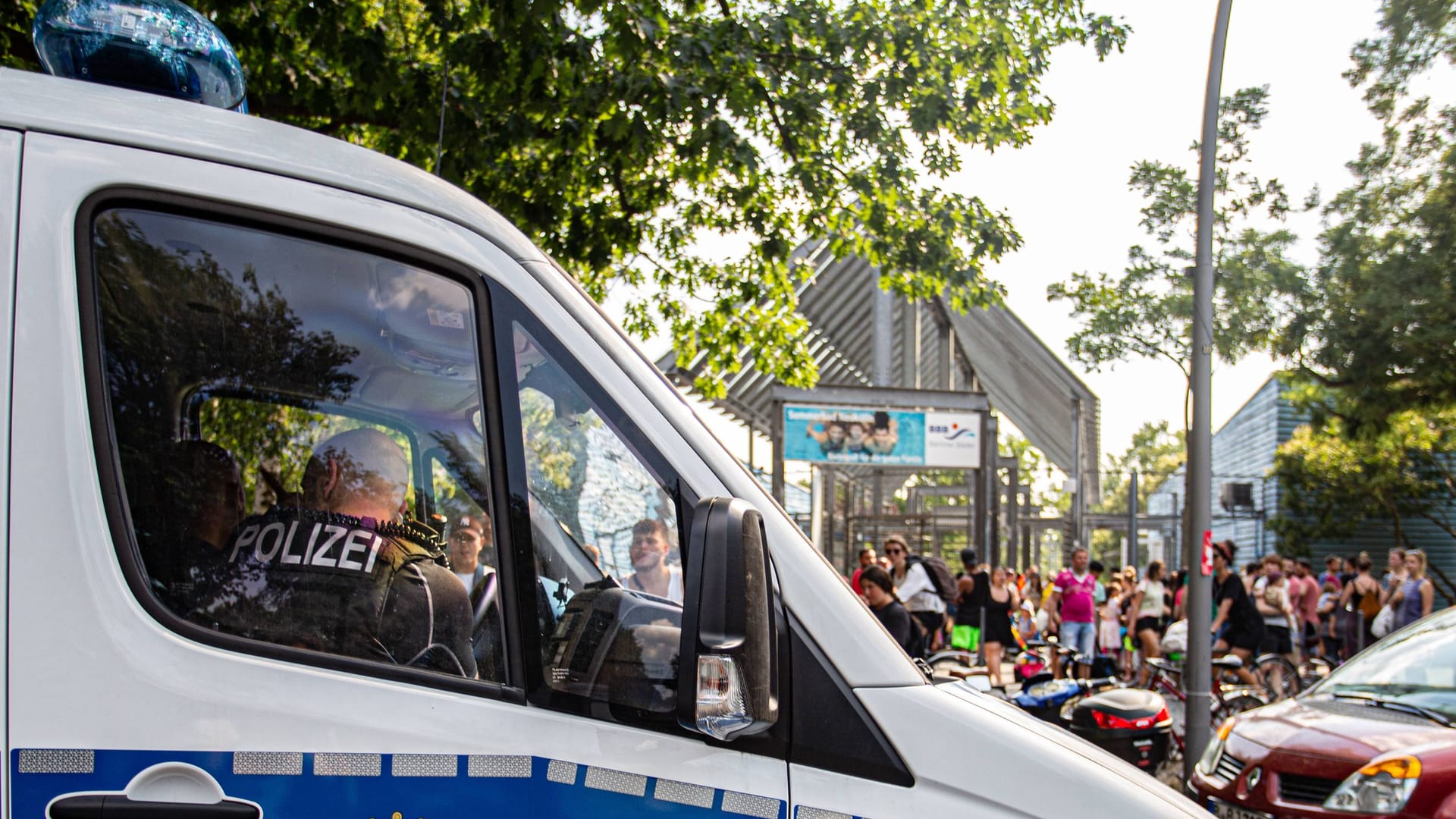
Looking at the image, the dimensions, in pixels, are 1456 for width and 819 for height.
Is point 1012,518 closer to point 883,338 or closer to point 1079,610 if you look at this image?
point 883,338

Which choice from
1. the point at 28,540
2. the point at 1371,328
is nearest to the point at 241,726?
the point at 28,540

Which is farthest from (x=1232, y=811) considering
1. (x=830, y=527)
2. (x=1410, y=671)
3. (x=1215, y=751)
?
(x=830, y=527)

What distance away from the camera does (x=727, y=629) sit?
1.84 m

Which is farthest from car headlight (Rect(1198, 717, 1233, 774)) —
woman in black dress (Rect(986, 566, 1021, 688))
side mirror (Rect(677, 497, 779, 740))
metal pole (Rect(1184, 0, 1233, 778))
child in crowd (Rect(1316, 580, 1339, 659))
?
child in crowd (Rect(1316, 580, 1339, 659))

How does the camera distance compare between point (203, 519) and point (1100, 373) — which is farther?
point (1100, 373)

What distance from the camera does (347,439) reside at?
218cm

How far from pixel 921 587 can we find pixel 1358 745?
693 centimetres

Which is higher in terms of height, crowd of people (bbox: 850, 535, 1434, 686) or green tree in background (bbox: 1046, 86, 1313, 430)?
green tree in background (bbox: 1046, 86, 1313, 430)

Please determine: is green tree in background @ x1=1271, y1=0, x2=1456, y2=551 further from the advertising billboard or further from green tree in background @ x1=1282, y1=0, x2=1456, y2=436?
the advertising billboard

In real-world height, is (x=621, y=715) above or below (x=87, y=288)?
below

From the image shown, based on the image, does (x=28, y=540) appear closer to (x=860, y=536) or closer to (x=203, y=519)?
(x=203, y=519)

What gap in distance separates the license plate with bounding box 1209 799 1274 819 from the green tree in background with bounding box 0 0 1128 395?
4.46 m

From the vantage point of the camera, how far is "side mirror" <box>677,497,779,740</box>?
1.84 meters

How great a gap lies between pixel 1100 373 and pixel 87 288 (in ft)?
61.0
